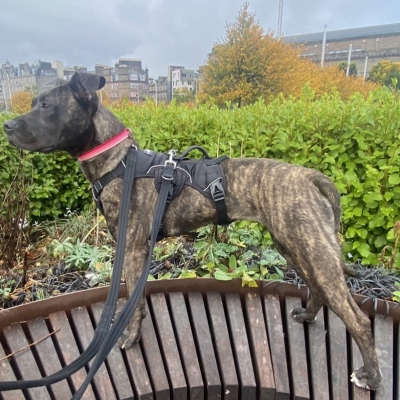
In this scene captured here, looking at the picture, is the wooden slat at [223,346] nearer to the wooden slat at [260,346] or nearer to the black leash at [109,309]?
the wooden slat at [260,346]

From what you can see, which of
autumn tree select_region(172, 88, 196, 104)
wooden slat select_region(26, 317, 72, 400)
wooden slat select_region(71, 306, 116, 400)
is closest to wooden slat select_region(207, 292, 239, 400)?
wooden slat select_region(71, 306, 116, 400)

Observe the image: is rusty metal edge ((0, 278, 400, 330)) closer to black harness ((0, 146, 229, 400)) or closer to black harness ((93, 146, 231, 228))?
black harness ((0, 146, 229, 400))

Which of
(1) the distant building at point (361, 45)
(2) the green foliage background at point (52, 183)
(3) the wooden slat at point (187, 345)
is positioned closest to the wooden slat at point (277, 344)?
(3) the wooden slat at point (187, 345)

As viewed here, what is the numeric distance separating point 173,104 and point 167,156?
3.42 metres

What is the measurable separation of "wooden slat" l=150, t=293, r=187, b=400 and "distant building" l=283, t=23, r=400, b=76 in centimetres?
8263

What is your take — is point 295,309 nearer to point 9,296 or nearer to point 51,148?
point 51,148

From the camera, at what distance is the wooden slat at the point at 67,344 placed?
2.27m

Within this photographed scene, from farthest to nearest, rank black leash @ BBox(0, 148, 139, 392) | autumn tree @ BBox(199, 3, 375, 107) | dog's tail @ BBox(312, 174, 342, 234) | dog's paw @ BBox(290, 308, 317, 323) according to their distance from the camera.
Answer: autumn tree @ BBox(199, 3, 375, 107) → dog's paw @ BBox(290, 308, 317, 323) → dog's tail @ BBox(312, 174, 342, 234) → black leash @ BBox(0, 148, 139, 392)

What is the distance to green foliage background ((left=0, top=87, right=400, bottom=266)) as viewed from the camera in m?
3.49

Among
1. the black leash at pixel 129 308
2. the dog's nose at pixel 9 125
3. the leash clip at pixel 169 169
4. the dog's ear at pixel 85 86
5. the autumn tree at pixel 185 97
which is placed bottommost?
the autumn tree at pixel 185 97

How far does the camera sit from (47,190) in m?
5.30

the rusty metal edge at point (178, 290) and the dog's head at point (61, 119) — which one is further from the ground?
the dog's head at point (61, 119)

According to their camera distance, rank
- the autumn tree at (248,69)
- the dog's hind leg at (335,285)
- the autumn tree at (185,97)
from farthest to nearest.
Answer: the autumn tree at (248,69) < the autumn tree at (185,97) < the dog's hind leg at (335,285)

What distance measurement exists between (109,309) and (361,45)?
9755 cm
